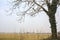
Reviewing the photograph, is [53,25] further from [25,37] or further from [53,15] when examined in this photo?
[25,37]

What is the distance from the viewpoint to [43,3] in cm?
1345

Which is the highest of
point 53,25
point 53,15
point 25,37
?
point 53,15

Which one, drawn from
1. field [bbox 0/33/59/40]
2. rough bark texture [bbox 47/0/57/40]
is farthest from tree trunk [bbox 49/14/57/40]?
field [bbox 0/33/59/40]

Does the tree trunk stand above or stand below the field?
above

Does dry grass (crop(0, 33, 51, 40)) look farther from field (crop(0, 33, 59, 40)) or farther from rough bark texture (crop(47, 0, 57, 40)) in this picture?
rough bark texture (crop(47, 0, 57, 40))

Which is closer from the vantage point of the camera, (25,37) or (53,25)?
(53,25)

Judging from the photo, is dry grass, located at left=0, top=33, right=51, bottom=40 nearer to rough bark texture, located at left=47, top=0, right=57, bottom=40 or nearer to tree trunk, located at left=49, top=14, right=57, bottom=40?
tree trunk, located at left=49, top=14, right=57, bottom=40

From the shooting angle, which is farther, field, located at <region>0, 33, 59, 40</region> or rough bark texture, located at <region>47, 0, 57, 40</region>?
field, located at <region>0, 33, 59, 40</region>

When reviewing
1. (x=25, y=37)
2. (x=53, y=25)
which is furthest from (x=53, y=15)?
(x=25, y=37)

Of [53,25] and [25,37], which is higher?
[53,25]

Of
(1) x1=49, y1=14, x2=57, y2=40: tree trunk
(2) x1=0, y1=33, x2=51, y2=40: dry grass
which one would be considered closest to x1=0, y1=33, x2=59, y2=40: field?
(2) x1=0, y1=33, x2=51, y2=40: dry grass

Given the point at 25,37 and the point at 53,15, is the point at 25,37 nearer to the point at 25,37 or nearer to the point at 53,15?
the point at 25,37

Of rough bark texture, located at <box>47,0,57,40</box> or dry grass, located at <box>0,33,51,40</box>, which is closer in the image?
rough bark texture, located at <box>47,0,57,40</box>

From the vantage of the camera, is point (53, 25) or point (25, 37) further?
point (25, 37)
